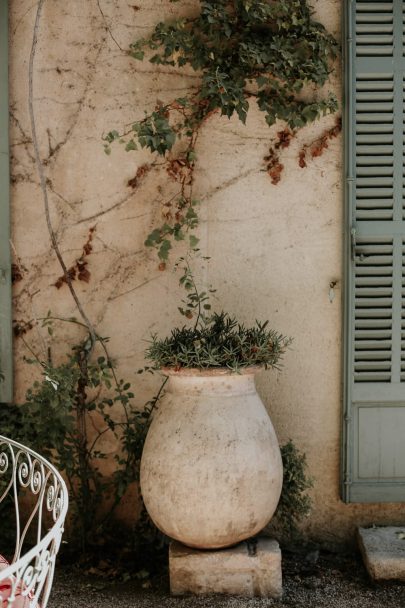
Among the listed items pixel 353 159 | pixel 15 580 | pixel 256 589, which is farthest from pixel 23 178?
pixel 15 580

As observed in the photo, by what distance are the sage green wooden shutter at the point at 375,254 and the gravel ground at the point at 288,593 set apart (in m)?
→ 0.37

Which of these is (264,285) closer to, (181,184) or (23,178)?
(181,184)

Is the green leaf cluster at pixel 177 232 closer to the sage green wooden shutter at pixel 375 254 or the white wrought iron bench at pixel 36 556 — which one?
the sage green wooden shutter at pixel 375 254

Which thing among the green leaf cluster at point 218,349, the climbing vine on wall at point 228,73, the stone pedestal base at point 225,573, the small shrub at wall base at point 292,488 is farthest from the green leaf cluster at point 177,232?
the stone pedestal base at point 225,573

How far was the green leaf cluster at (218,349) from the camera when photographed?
Answer: 9.88ft

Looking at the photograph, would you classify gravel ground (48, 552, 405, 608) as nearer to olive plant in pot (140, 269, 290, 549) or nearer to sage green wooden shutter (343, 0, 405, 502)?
olive plant in pot (140, 269, 290, 549)

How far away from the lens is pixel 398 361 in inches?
138

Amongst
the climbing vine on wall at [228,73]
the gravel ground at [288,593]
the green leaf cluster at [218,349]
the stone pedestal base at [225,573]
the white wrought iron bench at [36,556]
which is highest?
the climbing vine on wall at [228,73]

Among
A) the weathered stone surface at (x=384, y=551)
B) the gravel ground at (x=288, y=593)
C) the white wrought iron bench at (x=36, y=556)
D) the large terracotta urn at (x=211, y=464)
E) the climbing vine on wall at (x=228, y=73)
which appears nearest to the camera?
the white wrought iron bench at (x=36, y=556)

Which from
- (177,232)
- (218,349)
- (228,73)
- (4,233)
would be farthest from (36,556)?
(228,73)

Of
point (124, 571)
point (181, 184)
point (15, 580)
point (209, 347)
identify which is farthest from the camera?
point (181, 184)

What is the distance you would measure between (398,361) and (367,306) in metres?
0.31

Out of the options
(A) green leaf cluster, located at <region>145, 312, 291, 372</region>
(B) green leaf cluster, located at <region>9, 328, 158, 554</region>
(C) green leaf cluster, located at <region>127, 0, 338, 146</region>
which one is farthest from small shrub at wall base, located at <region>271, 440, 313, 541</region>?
(C) green leaf cluster, located at <region>127, 0, 338, 146</region>

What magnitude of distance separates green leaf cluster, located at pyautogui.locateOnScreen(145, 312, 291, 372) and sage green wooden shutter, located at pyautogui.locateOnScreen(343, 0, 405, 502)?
59 centimetres
